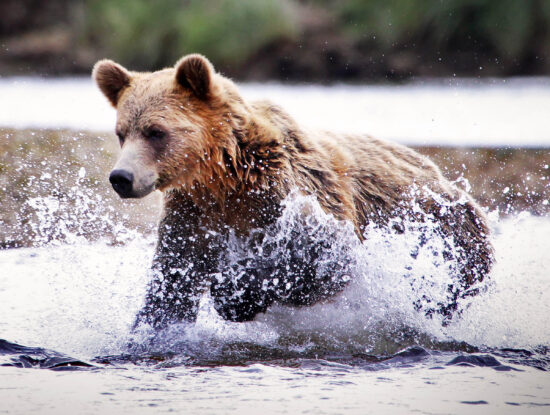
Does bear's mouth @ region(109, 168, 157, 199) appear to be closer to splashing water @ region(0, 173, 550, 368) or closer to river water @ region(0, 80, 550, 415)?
splashing water @ region(0, 173, 550, 368)

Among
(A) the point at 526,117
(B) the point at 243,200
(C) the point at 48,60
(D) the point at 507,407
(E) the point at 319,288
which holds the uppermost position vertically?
(C) the point at 48,60

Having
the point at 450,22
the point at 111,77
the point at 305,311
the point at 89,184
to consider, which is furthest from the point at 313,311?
the point at 450,22

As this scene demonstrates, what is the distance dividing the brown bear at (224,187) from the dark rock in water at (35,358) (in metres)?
0.69

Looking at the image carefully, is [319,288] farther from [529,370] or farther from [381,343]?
[529,370]

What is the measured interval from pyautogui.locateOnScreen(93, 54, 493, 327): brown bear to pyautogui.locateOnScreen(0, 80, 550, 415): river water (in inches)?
6.8

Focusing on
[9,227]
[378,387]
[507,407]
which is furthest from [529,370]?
[9,227]

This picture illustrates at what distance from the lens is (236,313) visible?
5312mm

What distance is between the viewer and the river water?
4.01 metres

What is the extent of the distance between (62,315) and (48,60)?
17887 mm

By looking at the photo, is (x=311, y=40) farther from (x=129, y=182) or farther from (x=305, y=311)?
(x=129, y=182)

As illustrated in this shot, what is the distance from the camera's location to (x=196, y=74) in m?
4.96

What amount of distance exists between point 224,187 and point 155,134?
20.4 inches

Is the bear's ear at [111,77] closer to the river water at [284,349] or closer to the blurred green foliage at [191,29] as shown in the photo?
the river water at [284,349]

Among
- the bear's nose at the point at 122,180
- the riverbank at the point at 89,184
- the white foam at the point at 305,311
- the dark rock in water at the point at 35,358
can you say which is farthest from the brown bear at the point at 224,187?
the riverbank at the point at 89,184
